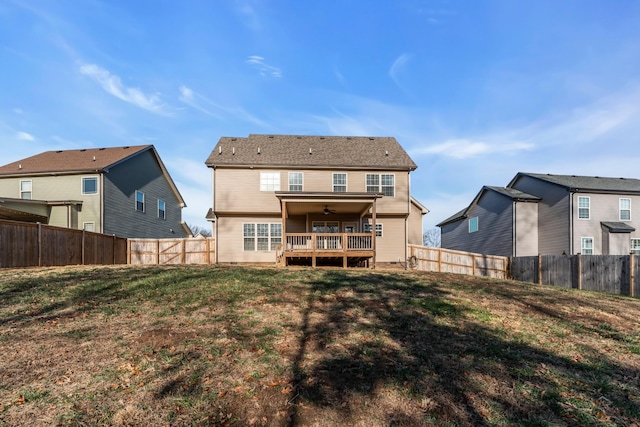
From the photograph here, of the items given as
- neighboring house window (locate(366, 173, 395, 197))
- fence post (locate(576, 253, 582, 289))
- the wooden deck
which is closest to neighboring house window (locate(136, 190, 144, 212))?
the wooden deck

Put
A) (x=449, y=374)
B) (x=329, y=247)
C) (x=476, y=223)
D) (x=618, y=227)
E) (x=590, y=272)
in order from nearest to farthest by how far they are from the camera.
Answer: (x=449, y=374), (x=590, y=272), (x=329, y=247), (x=618, y=227), (x=476, y=223)

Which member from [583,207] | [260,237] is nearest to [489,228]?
[583,207]

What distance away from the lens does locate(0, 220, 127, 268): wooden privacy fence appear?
12008mm

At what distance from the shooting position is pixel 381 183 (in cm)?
1873

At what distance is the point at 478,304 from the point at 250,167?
13426mm

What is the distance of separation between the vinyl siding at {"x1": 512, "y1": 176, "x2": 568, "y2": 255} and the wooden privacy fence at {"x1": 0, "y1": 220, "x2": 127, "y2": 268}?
83.3 feet

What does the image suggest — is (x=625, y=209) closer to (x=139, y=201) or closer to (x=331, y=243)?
(x=331, y=243)

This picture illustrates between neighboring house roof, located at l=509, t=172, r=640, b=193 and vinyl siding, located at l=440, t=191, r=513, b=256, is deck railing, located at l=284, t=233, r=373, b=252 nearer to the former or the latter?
vinyl siding, located at l=440, t=191, r=513, b=256

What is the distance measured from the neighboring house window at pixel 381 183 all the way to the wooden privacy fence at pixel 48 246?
534 inches

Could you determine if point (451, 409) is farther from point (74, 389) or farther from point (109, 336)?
point (109, 336)

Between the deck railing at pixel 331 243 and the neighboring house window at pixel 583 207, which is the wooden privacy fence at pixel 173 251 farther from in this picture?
the neighboring house window at pixel 583 207

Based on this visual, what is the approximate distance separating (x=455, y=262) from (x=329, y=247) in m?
7.40

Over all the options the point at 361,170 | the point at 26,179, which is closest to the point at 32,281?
the point at 361,170

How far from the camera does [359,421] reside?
134 inches
